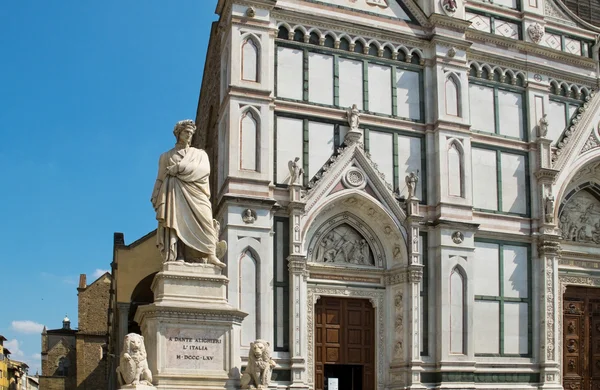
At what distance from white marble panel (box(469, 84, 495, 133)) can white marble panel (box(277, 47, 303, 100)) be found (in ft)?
16.2

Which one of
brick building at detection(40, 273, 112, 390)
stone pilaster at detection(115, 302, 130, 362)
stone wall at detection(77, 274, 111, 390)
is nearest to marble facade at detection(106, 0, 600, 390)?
→ stone pilaster at detection(115, 302, 130, 362)

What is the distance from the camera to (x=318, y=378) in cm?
2014

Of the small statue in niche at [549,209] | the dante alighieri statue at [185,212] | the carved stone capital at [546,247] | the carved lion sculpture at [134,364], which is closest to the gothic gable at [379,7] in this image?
the small statue in niche at [549,209]

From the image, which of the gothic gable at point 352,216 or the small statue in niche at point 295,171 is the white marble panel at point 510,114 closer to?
the gothic gable at point 352,216

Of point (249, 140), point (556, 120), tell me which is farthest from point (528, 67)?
point (249, 140)

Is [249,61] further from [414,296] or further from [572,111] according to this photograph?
[572,111]

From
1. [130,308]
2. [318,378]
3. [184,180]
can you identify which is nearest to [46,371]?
[130,308]

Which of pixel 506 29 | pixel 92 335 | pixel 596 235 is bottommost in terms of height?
pixel 92 335

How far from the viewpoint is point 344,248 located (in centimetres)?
2102

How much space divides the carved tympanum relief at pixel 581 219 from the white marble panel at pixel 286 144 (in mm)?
8208

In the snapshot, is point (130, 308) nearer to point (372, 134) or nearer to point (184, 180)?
point (372, 134)

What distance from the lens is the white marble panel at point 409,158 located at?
70.6ft

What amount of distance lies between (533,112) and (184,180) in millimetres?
12827

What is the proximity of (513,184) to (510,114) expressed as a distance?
1954mm
